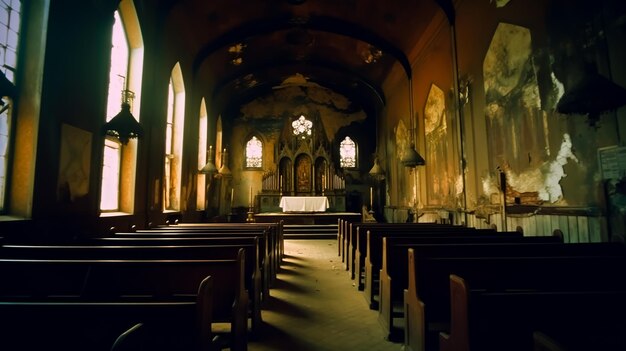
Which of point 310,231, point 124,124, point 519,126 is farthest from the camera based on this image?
point 310,231

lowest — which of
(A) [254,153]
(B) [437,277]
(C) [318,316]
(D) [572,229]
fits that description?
(C) [318,316]

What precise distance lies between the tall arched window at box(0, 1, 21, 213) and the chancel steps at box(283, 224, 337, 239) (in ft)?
27.9

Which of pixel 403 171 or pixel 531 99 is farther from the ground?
pixel 531 99

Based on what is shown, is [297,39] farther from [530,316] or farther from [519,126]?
[530,316]

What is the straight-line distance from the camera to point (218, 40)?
1063 cm

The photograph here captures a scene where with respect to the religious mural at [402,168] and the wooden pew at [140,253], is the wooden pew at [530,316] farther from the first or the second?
the religious mural at [402,168]

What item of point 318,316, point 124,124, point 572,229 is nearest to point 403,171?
point 572,229

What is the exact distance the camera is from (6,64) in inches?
156

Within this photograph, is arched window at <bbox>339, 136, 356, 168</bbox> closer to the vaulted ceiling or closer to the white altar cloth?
the vaulted ceiling

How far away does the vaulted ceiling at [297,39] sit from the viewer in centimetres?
921

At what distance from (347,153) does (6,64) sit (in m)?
13.8

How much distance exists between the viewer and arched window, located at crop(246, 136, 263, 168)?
643 inches

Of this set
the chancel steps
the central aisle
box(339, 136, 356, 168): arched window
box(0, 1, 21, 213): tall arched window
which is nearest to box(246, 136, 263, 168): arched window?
box(339, 136, 356, 168): arched window

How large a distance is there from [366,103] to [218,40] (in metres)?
8.36
